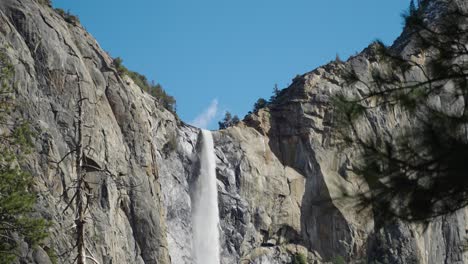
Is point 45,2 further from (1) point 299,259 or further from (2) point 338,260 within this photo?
(2) point 338,260

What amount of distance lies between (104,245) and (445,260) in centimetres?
3502

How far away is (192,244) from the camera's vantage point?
205ft

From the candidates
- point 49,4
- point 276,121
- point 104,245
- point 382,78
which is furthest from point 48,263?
point 276,121

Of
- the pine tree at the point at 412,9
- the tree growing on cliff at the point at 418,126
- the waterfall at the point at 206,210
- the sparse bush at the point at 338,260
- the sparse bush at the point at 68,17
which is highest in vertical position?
the sparse bush at the point at 68,17

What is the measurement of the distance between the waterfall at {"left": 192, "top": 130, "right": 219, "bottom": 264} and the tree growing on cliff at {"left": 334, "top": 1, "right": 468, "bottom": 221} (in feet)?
174

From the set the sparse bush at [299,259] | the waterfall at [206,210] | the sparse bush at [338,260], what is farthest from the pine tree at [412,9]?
the sparse bush at [338,260]

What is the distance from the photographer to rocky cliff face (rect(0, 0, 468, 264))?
45.6 meters

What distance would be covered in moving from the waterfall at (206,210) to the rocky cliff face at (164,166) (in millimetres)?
710

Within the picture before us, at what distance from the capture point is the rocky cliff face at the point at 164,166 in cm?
4562

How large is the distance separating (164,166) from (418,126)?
52503mm

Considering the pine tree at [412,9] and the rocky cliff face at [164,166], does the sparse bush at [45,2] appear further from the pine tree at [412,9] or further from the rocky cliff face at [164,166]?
the pine tree at [412,9]

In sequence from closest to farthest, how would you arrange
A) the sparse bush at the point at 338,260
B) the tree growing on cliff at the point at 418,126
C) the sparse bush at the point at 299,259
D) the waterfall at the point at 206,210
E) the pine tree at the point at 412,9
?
the tree growing on cliff at the point at 418,126 → the pine tree at the point at 412,9 → the waterfall at the point at 206,210 → the sparse bush at the point at 299,259 → the sparse bush at the point at 338,260

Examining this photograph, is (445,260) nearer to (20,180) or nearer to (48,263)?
(48,263)

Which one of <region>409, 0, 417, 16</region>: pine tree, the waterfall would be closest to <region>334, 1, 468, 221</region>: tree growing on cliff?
<region>409, 0, 417, 16</region>: pine tree
